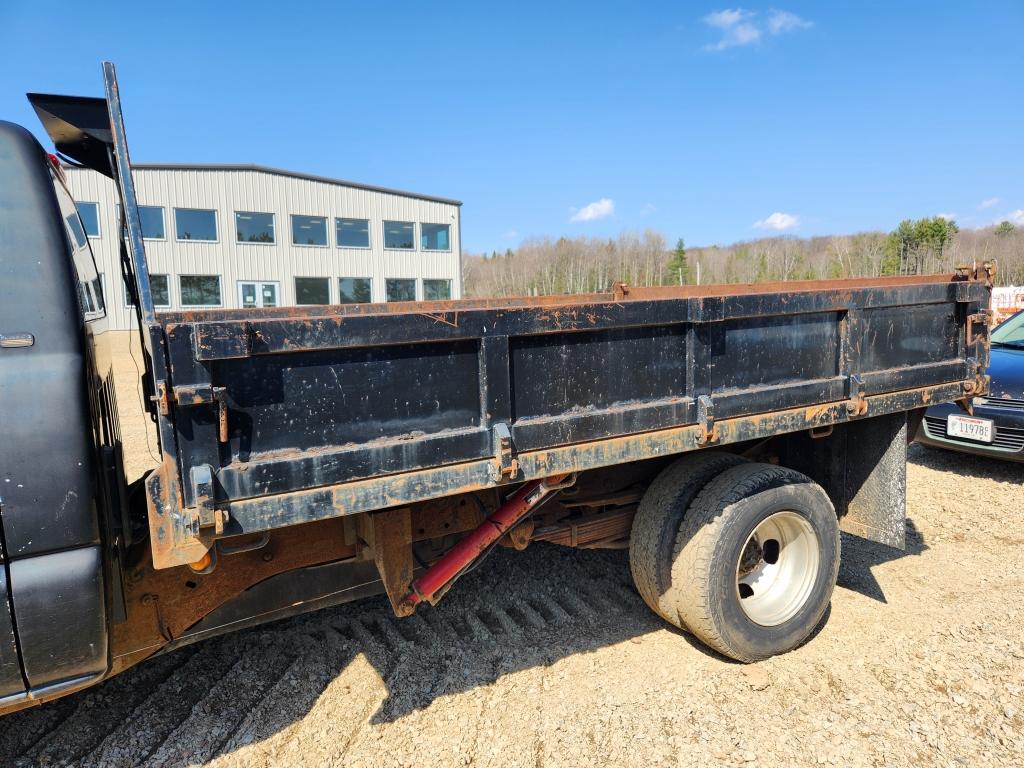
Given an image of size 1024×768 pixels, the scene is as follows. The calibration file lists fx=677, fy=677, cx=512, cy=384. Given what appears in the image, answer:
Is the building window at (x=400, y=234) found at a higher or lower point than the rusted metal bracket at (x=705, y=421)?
higher

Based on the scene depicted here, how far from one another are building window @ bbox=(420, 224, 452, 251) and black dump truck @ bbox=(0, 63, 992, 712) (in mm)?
27219

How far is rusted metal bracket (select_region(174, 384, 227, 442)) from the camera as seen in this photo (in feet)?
6.49

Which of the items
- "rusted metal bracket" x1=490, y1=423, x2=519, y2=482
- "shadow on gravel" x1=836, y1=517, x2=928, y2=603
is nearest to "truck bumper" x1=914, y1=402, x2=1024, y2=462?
"shadow on gravel" x1=836, y1=517, x2=928, y2=603

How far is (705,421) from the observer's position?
9.53ft

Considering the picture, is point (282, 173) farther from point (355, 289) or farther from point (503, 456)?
point (503, 456)

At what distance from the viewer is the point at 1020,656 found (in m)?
3.38

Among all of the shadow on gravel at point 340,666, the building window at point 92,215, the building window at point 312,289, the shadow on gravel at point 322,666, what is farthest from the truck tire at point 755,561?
the building window at point 312,289

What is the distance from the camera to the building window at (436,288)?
30516mm

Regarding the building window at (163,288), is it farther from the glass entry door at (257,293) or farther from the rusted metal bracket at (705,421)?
the rusted metal bracket at (705,421)

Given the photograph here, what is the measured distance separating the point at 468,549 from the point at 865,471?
7.73 feet

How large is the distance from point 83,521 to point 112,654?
584 mm

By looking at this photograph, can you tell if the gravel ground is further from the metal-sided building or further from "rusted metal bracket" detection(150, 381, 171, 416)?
the metal-sided building

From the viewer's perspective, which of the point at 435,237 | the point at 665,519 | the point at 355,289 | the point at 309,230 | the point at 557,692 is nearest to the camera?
the point at 557,692

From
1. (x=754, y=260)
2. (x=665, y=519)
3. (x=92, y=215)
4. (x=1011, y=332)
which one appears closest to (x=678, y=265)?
(x=754, y=260)
